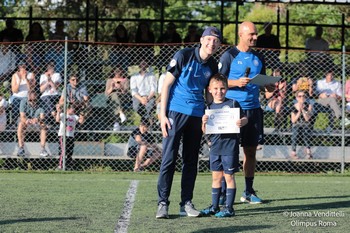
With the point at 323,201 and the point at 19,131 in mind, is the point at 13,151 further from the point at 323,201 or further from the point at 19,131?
the point at 323,201

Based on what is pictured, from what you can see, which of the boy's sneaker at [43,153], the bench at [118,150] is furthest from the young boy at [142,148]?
the boy's sneaker at [43,153]

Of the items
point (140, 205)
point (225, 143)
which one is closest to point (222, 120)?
point (225, 143)

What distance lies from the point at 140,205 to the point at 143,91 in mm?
6042

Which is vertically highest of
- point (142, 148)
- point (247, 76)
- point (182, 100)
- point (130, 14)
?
point (130, 14)

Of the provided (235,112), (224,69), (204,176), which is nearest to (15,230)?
A: (235,112)

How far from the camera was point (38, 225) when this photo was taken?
307 inches

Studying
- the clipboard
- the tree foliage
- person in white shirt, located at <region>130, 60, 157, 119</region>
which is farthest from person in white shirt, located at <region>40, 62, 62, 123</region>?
the clipboard

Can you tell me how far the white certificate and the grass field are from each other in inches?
36.1

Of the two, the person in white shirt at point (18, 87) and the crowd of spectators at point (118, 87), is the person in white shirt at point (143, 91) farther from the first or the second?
the person in white shirt at point (18, 87)

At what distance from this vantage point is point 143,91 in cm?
1534

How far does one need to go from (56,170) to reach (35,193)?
156 inches

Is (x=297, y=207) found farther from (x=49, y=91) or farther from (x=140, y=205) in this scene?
(x=49, y=91)

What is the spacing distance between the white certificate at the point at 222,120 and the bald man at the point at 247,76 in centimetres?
80

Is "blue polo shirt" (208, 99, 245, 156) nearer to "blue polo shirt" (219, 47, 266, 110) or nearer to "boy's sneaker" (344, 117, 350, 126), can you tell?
"blue polo shirt" (219, 47, 266, 110)
